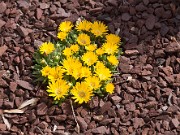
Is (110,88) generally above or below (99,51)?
below

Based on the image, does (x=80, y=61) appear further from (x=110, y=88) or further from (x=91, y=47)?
(x=110, y=88)

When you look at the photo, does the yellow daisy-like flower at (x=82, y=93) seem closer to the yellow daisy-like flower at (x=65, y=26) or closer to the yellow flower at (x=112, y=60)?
the yellow flower at (x=112, y=60)

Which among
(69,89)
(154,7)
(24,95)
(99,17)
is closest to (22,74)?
(24,95)

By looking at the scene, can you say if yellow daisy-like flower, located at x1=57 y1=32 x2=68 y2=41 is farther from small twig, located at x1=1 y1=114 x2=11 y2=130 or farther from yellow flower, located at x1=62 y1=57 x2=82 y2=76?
small twig, located at x1=1 y1=114 x2=11 y2=130

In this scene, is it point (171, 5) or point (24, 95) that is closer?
point (24, 95)

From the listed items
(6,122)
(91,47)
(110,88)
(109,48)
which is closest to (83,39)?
(91,47)

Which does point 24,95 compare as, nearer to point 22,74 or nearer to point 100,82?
point 22,74
